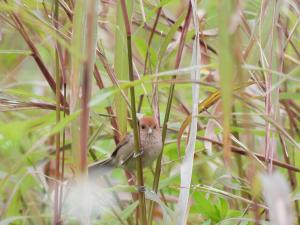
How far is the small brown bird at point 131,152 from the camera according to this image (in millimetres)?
2264

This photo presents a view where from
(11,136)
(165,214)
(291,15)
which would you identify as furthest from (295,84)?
(11,136)

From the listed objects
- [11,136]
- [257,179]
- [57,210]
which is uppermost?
[11,136]

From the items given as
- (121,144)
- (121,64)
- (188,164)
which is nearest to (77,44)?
(121,64)

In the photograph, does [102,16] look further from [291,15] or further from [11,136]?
[11,136]

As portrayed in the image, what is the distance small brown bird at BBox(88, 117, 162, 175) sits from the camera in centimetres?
226

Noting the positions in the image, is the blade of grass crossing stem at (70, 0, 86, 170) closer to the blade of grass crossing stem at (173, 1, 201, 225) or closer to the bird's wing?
the blade of grass crossing stem at (173, 1, 201, 225)

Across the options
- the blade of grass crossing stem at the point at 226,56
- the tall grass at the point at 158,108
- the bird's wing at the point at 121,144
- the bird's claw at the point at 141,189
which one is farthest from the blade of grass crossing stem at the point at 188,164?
the bird's wing at the point at 121,144

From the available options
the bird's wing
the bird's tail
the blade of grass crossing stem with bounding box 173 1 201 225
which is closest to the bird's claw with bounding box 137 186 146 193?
the blade of grass crossing stem with bounding box 173 1 201 225

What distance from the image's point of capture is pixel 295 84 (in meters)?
2.50

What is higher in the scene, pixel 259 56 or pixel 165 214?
pixel 259 56

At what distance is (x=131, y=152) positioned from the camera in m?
2.38

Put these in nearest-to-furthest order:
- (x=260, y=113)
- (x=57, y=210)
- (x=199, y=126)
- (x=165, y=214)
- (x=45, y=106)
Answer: (x=260, y=113)
(x=165, y=214)
(x=57, y=210)
(x=45, y=106)
(x=199, y=126)

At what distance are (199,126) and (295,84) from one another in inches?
Answer: 19.0

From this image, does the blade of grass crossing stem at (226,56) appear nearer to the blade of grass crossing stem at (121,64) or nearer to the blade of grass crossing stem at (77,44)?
the blade of grass crossing stem at (77,44)
